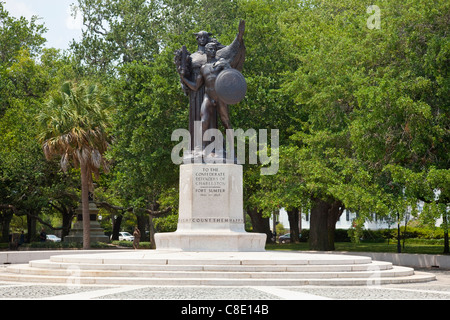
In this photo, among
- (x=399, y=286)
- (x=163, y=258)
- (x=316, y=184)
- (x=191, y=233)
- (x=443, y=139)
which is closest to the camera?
(x=399, y=286)

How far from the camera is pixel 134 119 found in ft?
113

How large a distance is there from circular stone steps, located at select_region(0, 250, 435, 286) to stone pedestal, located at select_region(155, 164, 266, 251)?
161cm

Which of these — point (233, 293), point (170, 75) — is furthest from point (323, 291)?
point (170, 75)

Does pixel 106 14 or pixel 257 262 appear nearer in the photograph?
pixel 257 262

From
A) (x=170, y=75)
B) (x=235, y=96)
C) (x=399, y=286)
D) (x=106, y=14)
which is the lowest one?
(x=399, y=286)

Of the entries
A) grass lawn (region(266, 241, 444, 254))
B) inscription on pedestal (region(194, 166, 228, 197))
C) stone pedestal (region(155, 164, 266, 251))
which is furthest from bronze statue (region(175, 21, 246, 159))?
grass lawn (region(266, 241, 444, 254))

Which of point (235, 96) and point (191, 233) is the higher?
point (235, 96)

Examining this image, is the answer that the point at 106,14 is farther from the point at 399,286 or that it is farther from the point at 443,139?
the point at 399,286

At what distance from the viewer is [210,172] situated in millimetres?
19125

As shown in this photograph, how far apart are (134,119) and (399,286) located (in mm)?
22166

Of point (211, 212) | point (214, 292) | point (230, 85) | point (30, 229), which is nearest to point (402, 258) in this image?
point (211, 212)

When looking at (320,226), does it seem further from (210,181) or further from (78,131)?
(210,181)

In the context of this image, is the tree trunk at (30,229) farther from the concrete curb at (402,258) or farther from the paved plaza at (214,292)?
the paved plaza at (214,292)

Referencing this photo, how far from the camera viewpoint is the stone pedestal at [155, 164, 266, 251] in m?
18.2
